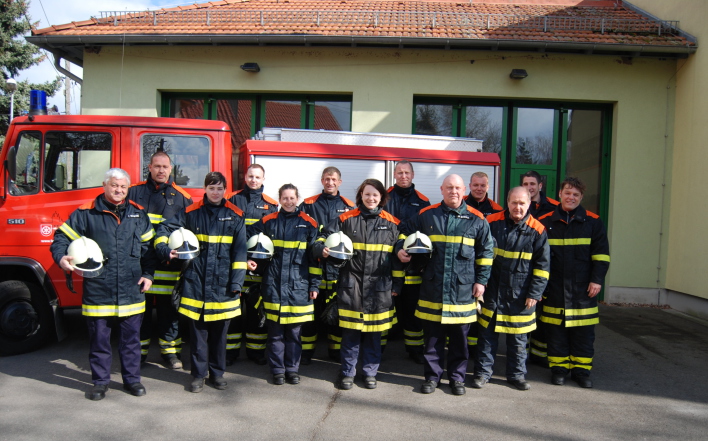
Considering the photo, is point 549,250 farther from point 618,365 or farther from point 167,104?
point 167,104

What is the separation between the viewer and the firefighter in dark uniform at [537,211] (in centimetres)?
489

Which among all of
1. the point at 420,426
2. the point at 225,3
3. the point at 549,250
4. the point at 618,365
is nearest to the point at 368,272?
the point at 420,426

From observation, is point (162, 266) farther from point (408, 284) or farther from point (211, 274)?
point (408, 284)

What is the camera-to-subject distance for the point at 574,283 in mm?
4371

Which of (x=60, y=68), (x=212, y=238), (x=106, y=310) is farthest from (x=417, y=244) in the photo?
(x=60, y=68)

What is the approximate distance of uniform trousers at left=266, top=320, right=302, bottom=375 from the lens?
4.16m

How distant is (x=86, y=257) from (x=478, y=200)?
362cm

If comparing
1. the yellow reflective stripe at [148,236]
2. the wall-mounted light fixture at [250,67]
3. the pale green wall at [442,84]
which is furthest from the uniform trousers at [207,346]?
the wall-mounted light fixture at [250,67]

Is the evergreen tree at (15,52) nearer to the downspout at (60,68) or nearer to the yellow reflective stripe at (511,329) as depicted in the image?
the downspout at (60,68)

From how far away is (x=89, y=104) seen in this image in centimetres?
855

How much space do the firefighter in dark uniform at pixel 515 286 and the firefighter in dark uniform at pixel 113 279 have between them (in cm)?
293

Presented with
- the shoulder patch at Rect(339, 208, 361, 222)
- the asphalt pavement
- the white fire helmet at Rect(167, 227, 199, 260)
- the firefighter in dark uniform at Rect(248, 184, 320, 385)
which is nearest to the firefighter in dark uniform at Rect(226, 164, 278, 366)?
the asphalt pavement

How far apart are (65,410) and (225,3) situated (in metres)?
8.66

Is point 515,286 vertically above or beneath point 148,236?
beneath
